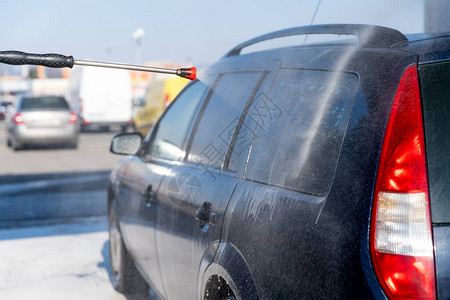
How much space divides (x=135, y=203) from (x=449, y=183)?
2.65 meters

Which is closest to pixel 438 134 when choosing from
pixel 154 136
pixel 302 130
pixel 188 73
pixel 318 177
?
pixel 318 177

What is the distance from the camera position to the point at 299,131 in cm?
238

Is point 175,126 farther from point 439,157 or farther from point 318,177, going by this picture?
point 439,157

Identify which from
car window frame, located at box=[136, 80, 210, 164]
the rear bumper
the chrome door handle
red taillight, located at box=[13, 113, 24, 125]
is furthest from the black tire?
red taillight, located at box=[13, 113, 24, 125]

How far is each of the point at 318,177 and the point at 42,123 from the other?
17.3m

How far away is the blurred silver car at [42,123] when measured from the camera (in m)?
18.4

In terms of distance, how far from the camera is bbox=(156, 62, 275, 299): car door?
110 inches

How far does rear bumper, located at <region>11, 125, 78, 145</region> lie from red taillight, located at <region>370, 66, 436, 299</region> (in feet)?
57.2

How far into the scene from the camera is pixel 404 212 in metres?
1.82

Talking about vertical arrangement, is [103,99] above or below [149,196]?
below

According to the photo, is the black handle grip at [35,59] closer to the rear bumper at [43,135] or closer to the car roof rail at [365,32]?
the car roof rail at [365,32]

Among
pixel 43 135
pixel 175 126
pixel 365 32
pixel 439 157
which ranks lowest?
pixel 43 135

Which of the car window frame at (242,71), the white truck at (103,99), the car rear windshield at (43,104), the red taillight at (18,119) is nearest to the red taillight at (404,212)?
the car window frame at (242,71)

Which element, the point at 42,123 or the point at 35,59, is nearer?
the point at 35,59
